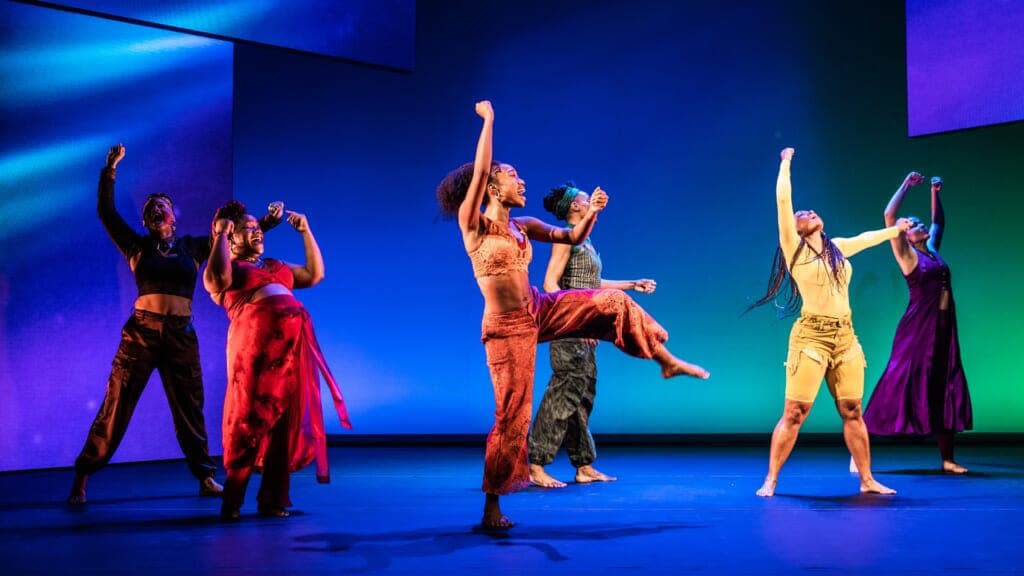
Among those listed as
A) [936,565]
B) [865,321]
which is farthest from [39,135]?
[865,321]

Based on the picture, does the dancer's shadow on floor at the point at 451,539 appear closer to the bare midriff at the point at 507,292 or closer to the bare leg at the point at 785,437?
the bare midriff at the point at 507,292

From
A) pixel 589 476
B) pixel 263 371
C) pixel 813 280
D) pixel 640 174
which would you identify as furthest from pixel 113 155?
pixel 640 174

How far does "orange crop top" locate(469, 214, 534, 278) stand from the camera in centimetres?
415

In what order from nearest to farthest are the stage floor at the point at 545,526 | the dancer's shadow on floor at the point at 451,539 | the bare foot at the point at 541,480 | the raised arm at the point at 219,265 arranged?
the stage floor at the point at 545,526 < the dancer's shadow on floor at the point at 451,539 < the raised arm at the point at 219,265 < the bare foot at the point at 541,480

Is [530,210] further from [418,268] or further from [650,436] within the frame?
[650,436]

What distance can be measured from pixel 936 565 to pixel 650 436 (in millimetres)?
5447

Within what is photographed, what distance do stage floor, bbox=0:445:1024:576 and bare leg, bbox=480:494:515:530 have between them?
0.23ft

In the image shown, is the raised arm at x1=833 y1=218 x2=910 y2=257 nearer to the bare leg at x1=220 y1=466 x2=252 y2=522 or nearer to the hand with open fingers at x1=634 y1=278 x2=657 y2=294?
the hand with open fingers at x1=634 y1=278 x2=657 y2=294

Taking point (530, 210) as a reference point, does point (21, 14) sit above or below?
above

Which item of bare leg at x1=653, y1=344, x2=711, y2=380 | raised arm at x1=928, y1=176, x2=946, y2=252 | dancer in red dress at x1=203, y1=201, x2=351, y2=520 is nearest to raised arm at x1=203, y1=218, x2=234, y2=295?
dancer in red dress at x1=203, y1=201, x2=351, y2=520

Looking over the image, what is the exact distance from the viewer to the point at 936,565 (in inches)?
129

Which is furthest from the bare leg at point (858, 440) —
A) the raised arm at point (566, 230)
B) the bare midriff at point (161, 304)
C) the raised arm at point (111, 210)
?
the raised arm at point (111, 210)

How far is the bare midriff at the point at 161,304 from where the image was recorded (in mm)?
5461

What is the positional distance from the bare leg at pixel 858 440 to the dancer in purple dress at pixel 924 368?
53.3 inches
